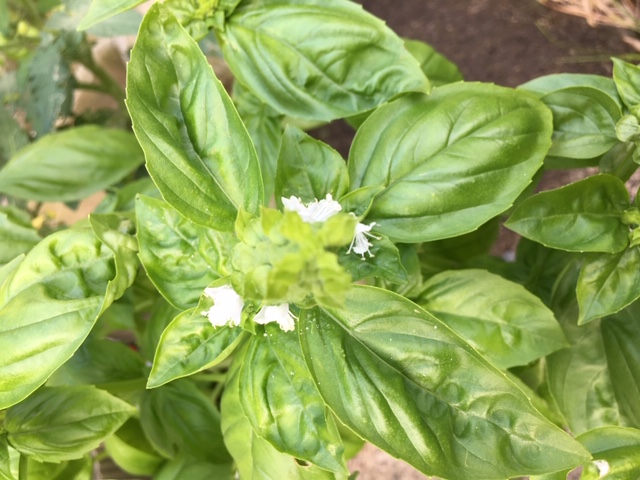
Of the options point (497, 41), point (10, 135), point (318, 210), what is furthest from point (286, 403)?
point (497, 41)

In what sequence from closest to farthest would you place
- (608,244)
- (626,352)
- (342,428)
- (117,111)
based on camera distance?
(608,244)
(626,352)
(342,428)
(117,111)

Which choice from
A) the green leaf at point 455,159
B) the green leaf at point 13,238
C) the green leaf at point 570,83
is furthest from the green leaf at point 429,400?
the green leaf at point 13,238

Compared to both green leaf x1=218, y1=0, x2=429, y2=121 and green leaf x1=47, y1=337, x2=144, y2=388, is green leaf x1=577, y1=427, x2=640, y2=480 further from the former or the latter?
green leaf x1=47, y1=337, x2=144, y2=388

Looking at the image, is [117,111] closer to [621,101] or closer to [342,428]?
[342,428]

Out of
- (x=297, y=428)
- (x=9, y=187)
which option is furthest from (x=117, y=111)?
(x=297, y=428)

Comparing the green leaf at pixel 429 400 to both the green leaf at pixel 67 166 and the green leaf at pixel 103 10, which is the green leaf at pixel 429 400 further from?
the green leaf at pixel 67 166

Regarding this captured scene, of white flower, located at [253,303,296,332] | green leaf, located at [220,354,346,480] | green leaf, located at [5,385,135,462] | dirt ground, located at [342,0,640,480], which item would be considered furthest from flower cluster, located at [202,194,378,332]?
dirt ground, located at [342,0,640,480]
